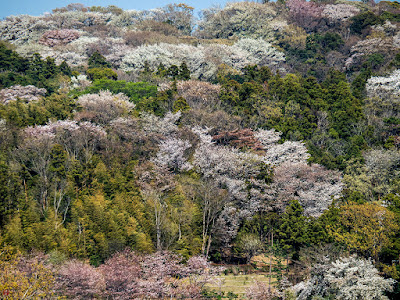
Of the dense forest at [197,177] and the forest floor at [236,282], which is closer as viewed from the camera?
the dense forest at [197,177]

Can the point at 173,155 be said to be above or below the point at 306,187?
above

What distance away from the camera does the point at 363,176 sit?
1774 inches

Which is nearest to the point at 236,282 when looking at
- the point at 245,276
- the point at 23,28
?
the point at 245,276

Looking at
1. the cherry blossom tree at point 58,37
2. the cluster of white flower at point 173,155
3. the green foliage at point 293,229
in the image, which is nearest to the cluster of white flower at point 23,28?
the cherry blossom tree at point 58,37

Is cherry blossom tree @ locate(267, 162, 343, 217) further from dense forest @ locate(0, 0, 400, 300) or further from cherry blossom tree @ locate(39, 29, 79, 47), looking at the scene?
cherry blossom tree @ locate(39, 29, 79, 47)

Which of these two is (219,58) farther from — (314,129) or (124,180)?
(124,180)

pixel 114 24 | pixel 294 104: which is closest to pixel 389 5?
pixel 294 104

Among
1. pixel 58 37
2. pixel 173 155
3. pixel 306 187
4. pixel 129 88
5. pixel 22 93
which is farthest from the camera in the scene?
pixel 58 37

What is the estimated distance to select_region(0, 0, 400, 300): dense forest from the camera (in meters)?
33.8

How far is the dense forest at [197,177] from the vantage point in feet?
111

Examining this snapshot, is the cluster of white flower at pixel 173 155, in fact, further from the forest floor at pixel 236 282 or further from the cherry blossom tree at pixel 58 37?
the cherry blossom tree at pixel 58 37

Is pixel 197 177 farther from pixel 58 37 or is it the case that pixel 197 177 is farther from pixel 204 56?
pixel 58 37

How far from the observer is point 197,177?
46625mm

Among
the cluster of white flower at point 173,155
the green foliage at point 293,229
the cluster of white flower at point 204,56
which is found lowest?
the green foliage at point 293,229
